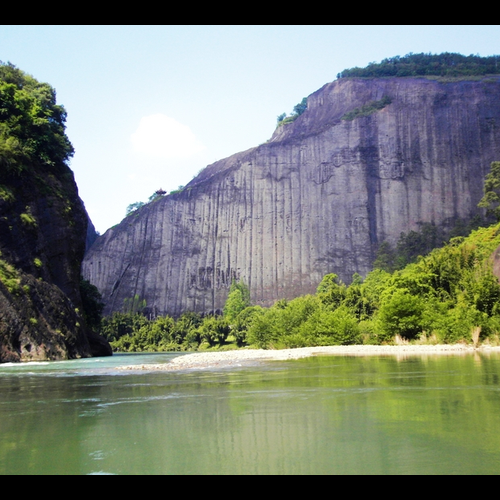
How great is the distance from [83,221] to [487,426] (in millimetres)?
46646

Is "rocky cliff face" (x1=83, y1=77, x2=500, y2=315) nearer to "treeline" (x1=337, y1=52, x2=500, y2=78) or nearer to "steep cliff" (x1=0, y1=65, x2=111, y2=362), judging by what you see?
"treeline" (x1=337, y1=52, x2=500, y2=78)

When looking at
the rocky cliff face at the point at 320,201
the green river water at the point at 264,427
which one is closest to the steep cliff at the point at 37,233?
the green river water at the point at 264,427

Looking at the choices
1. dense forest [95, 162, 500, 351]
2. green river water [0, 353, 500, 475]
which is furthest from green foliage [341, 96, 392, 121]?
green river water [0, 353, 500, 475]

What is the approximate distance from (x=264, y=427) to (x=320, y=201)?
83.7m

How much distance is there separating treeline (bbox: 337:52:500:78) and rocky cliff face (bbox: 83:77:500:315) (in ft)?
33.6

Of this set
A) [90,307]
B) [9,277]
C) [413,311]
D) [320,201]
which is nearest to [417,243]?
[320,201]

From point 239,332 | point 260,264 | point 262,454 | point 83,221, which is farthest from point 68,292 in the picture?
point 260,264

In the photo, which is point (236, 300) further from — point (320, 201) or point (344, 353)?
point (344, 353)

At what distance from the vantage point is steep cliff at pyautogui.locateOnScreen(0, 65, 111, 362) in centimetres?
3781

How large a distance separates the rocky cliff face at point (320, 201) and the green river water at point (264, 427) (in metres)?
75.2

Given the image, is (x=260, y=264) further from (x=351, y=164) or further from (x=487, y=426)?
(x=487, y=426)

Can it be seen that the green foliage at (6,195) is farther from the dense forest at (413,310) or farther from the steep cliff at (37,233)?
the dense forest at (413,310)

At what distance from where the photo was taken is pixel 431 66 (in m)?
109
